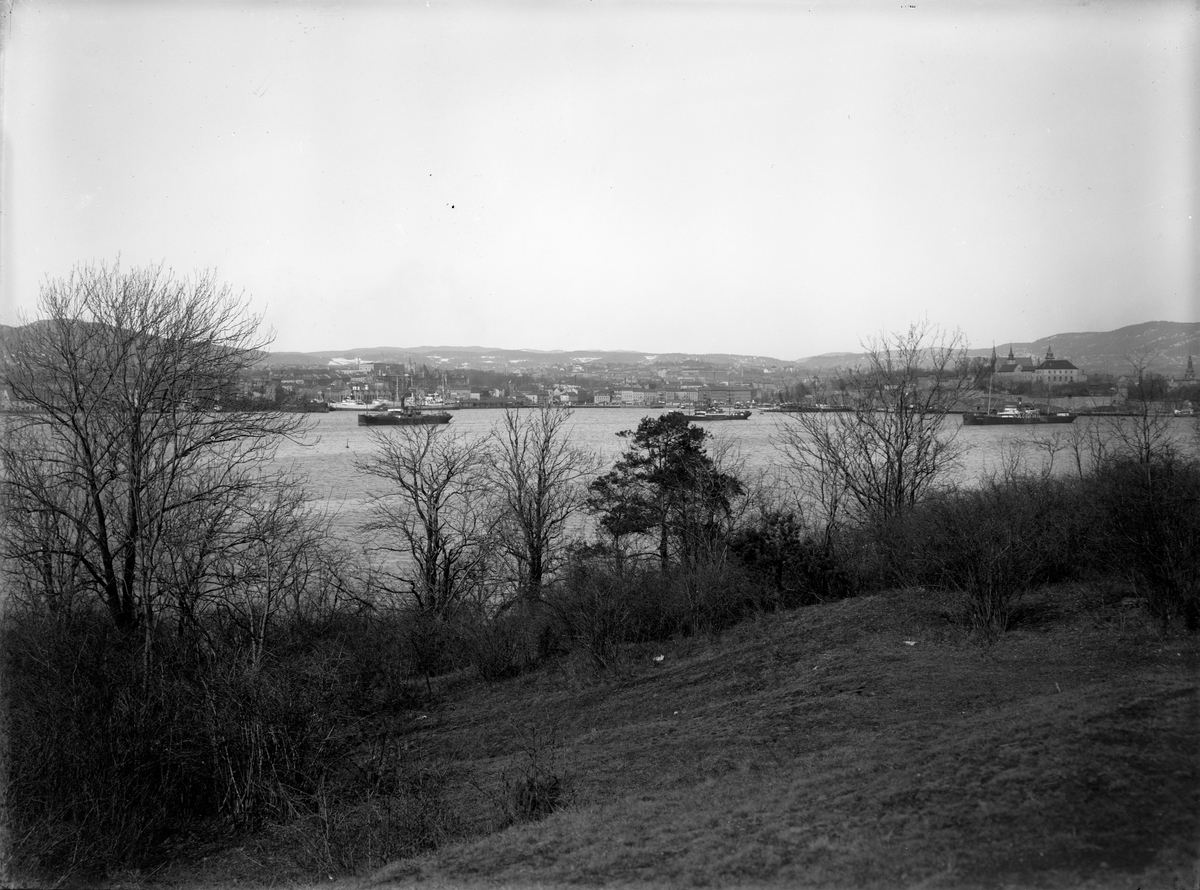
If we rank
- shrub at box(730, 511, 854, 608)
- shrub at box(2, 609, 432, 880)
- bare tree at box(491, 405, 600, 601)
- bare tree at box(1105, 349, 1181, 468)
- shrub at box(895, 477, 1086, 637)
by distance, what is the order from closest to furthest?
shrub at box(2, 609, 432, 880), shrub at box(895, 477, 1086, 637), shrub at box(730, 511, 854, 608), bare tree at box(1105, 349, 1181, 468), bare tree at box(491, 405, 600, 601)

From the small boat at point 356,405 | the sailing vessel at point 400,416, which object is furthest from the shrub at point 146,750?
the sailing vessel at point 400,416

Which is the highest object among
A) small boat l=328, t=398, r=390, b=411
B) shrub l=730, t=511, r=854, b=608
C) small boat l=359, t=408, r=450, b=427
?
small boat l=328, t=398, r=390, b=411

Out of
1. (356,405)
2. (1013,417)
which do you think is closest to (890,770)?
(1013,417)

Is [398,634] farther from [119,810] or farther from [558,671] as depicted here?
[119,810]

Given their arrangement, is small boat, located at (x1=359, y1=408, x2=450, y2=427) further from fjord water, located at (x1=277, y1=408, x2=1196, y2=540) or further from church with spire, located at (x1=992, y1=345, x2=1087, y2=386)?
church with spire, located at (x1=992, y1=345, x2=1087, y2=386)

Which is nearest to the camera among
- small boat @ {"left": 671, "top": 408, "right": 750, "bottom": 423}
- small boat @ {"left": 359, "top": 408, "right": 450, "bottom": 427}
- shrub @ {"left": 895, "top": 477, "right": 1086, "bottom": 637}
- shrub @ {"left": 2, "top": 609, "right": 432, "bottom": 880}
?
shrub @ {"left": 2, "top": 609, "right": 432, "bottom": 880}

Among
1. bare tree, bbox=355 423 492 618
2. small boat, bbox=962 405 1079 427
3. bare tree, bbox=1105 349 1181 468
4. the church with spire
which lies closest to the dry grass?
bare tree, bbox=1105 349 1181 468

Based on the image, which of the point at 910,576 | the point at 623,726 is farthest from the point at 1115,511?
the point at 623,726
